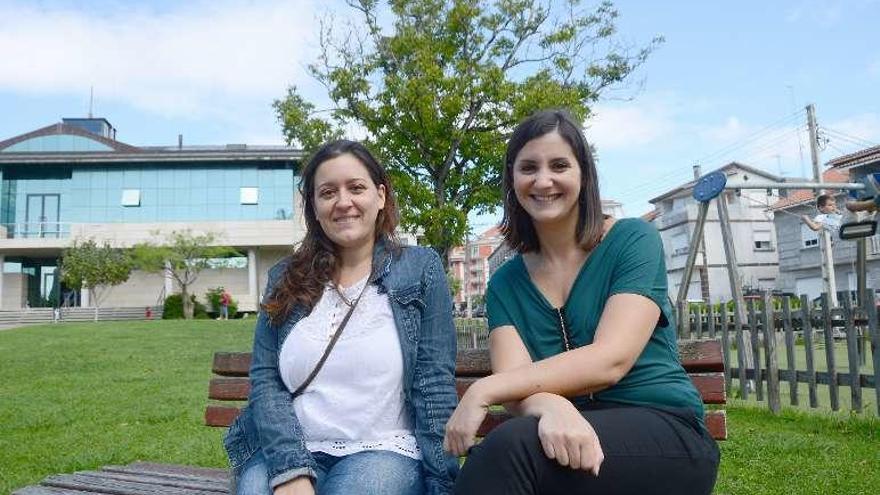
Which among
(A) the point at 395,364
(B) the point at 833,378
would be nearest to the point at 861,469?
(B) the point at 833,378

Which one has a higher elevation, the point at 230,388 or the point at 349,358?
the point at 349,358

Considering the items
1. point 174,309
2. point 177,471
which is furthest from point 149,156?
point 177,471

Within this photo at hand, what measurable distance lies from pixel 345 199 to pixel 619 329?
1.13 m

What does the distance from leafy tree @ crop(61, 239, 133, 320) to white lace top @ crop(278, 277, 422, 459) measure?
125ft

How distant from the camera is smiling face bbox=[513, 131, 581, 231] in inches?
91.5

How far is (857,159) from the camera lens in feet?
77.4

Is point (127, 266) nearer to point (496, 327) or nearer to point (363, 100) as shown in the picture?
point (363, 100)

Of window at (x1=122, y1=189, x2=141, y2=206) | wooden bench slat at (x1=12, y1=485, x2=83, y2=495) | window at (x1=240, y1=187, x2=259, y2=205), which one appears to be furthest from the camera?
window at (x1=240, y1=187, x2=259, y2=205)

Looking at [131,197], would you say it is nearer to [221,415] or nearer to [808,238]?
[808,238]

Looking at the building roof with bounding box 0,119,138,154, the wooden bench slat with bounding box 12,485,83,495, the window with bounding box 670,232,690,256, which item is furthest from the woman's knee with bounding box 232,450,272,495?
the building roof with bounding box 0,119,138,154

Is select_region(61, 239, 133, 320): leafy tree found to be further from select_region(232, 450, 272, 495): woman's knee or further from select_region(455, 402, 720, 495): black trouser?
select_region(455, 402, 720, 495): black trouser

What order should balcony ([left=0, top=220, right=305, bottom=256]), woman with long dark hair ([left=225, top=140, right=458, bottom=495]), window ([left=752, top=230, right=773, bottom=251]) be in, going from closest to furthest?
woman with long dark hair ([left=225, top=140, right=458, bottom=495]), balcony ([left=0, top=220, right=305, bottom=256]), window ([left=752, top=230, right=773, bottom=251])

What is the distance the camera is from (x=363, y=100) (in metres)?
14.1

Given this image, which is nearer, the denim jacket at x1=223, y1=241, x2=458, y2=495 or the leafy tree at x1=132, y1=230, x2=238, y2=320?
the denim jacket at x1=223, y1=241, x2=458, y2=495
